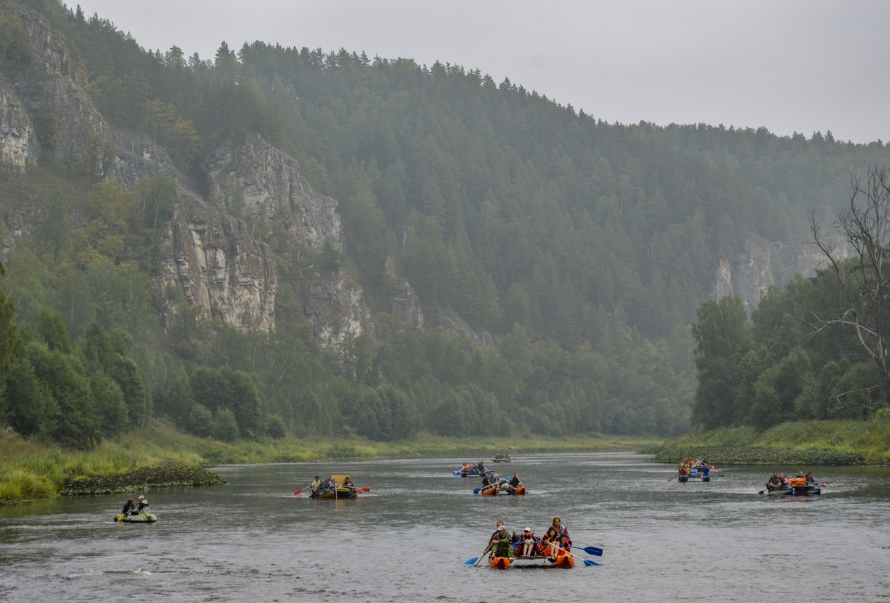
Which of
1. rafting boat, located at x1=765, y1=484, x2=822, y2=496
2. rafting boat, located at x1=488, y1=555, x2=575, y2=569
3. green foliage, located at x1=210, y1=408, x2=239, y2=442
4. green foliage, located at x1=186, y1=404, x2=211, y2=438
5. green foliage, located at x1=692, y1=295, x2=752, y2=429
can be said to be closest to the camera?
rafting boat, located at x1=488, y1=555, x2=575, y2=569

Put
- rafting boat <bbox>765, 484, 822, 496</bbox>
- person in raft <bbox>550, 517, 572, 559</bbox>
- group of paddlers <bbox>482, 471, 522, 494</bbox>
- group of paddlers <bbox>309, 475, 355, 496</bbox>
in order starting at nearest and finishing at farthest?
person in raft <bbox>550, 517, 572, 559</bbox>
rafting boat <bbox>765, 484, 822, 496</bbox>
group of paddlers <bbox>309, 475, 355, 496</bbox>
group of paddlers <bbox>482, 471, 522, 494</bbox>

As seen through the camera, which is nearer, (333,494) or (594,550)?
(594,550)

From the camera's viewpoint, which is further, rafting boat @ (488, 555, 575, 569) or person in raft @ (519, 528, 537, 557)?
person in raft @ (519, 528, 537, 557)

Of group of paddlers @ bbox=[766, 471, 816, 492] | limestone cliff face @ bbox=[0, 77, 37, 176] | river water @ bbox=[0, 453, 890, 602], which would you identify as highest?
limestone cliff face @ bbox=[0, 77, 37, 176]

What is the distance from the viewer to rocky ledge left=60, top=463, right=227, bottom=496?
7325 cm

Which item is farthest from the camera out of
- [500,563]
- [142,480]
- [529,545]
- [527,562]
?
[142,480]

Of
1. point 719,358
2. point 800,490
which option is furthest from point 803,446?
point 719,358

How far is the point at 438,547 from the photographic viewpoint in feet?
150

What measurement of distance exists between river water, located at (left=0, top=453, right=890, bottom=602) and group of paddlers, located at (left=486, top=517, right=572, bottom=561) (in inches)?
37.5

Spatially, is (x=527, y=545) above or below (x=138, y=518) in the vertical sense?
above

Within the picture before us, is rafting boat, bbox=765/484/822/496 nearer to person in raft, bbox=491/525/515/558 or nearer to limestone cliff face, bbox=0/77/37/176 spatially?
person in raft, bbox=491/525/515/558

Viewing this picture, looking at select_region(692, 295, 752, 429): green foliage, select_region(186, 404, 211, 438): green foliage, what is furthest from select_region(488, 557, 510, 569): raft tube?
select_region(692, 295, 752, 429): green foliage

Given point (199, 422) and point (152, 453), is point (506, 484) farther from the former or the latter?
point (199, 422)

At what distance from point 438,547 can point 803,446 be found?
237ft
